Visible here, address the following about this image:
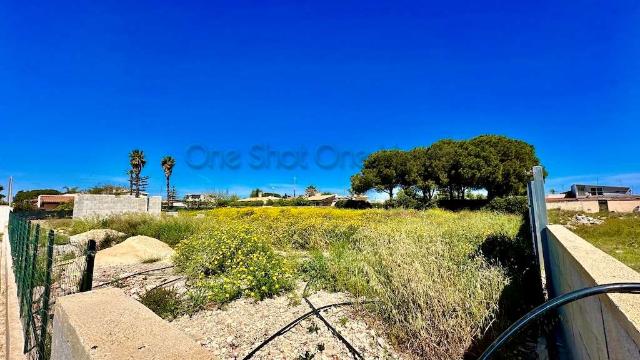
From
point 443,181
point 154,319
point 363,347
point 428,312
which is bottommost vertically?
point 363,347

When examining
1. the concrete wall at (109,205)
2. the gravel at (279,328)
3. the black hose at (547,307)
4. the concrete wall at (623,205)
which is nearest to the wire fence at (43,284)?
the gravel at (279,328)

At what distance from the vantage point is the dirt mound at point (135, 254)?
713 cm

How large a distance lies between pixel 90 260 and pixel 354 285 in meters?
2.79

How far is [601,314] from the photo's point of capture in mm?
1507

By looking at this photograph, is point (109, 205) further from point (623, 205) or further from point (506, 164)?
point (623, 205)

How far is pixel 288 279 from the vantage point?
4.38m

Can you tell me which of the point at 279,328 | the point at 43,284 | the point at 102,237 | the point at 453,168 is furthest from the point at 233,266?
the point at 453,168

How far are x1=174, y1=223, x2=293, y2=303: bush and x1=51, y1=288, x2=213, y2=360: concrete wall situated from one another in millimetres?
1914

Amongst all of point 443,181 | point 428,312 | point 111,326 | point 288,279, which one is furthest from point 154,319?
point 443,181

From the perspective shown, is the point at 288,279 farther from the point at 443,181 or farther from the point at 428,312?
the point at 443,181

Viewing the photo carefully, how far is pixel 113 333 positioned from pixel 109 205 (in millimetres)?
21987

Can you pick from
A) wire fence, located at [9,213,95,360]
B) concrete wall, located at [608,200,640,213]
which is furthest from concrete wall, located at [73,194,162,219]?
concrete wall, located at [608,200,640,213]

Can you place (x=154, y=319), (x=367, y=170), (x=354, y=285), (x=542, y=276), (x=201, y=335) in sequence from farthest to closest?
(x=367, y=170) < (x=542, y=276) < (x=354, y=285) < (x=201, y=335) < (x=154, y=319)

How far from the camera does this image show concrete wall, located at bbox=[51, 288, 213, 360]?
1.40m
